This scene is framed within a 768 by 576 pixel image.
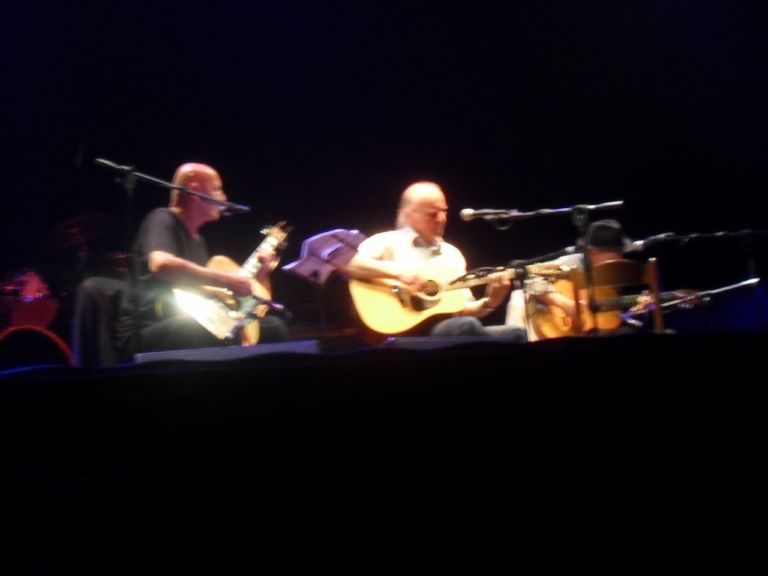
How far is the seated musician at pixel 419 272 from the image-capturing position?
14.4 ft

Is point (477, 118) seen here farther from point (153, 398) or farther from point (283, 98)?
point (153, 398)

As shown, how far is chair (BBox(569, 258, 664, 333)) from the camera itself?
4.21m

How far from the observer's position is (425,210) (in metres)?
4.68

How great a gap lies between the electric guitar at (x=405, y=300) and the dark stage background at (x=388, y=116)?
136 cm

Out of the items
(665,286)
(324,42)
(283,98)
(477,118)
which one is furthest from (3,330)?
(665,286)

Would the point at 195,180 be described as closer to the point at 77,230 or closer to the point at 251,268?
the point at 251,268

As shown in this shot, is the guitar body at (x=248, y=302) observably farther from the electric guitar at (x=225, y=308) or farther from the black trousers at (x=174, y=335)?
the black trousers at (x=174, y=335)

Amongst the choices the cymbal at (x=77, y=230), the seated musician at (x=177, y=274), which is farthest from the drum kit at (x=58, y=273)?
the seated musician at (x=177, y=274)

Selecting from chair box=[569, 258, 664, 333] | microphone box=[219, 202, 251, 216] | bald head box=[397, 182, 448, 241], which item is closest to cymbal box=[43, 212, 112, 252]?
microphone box=[219, 202, 251, 216]

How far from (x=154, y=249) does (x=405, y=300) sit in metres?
1.50

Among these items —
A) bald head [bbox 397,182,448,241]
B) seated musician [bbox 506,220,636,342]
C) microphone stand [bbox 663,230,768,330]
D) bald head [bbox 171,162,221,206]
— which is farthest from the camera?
bald head [bbox 397,182,448,241]

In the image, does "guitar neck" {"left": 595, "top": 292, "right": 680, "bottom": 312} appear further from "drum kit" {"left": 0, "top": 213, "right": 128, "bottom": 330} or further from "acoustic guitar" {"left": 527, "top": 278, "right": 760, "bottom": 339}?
"drum kit" {"left": 0, "top": 213, "right": 128, "bottom": 330}

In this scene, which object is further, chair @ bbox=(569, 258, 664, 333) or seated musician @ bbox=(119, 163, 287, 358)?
chair @ bbox=(569, 258, 664, 333)

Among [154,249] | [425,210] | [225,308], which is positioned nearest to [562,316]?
[425,210]
